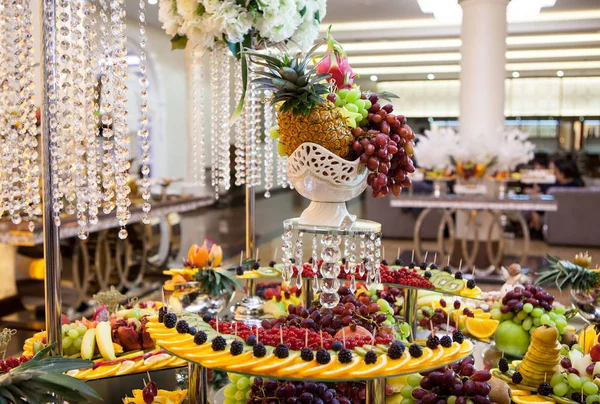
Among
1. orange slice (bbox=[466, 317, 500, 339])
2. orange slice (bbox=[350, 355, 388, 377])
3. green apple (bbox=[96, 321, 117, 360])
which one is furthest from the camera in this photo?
orange slice (bbox=[466, 317, 500, 339])

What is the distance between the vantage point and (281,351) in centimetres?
159

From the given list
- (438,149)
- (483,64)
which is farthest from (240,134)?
(483,64)

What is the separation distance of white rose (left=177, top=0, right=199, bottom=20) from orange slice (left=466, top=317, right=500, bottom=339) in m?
Answer: 1.58

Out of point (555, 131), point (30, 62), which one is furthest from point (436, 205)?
point (555, 131)

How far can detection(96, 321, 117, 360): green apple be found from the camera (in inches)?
85.6

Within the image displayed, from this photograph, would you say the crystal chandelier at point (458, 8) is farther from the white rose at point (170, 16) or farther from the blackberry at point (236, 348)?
the blackberry at point (236, 348)

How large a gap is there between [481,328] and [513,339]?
0.63ft

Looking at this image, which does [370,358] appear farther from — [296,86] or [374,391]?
[296,86]

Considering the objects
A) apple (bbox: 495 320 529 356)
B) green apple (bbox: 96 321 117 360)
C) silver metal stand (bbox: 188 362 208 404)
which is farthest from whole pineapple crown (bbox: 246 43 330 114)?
apple (bbox: 495 320 529 356)

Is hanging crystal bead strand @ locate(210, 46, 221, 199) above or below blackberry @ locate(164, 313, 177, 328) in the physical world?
above

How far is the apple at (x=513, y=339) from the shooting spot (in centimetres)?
237

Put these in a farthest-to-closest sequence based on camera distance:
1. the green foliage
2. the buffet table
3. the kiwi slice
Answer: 1. the buffet table
2. the kiwi slice
3. the green foliage

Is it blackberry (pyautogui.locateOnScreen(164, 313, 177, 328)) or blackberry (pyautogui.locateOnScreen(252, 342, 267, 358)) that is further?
blackberry (pyautogui.locateOnScreen(164, 313, 177, 328))

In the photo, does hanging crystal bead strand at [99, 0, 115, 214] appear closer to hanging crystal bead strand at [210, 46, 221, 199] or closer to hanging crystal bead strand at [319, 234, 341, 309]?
hanging crystal bead strand at [319, 234, 341, 309]
